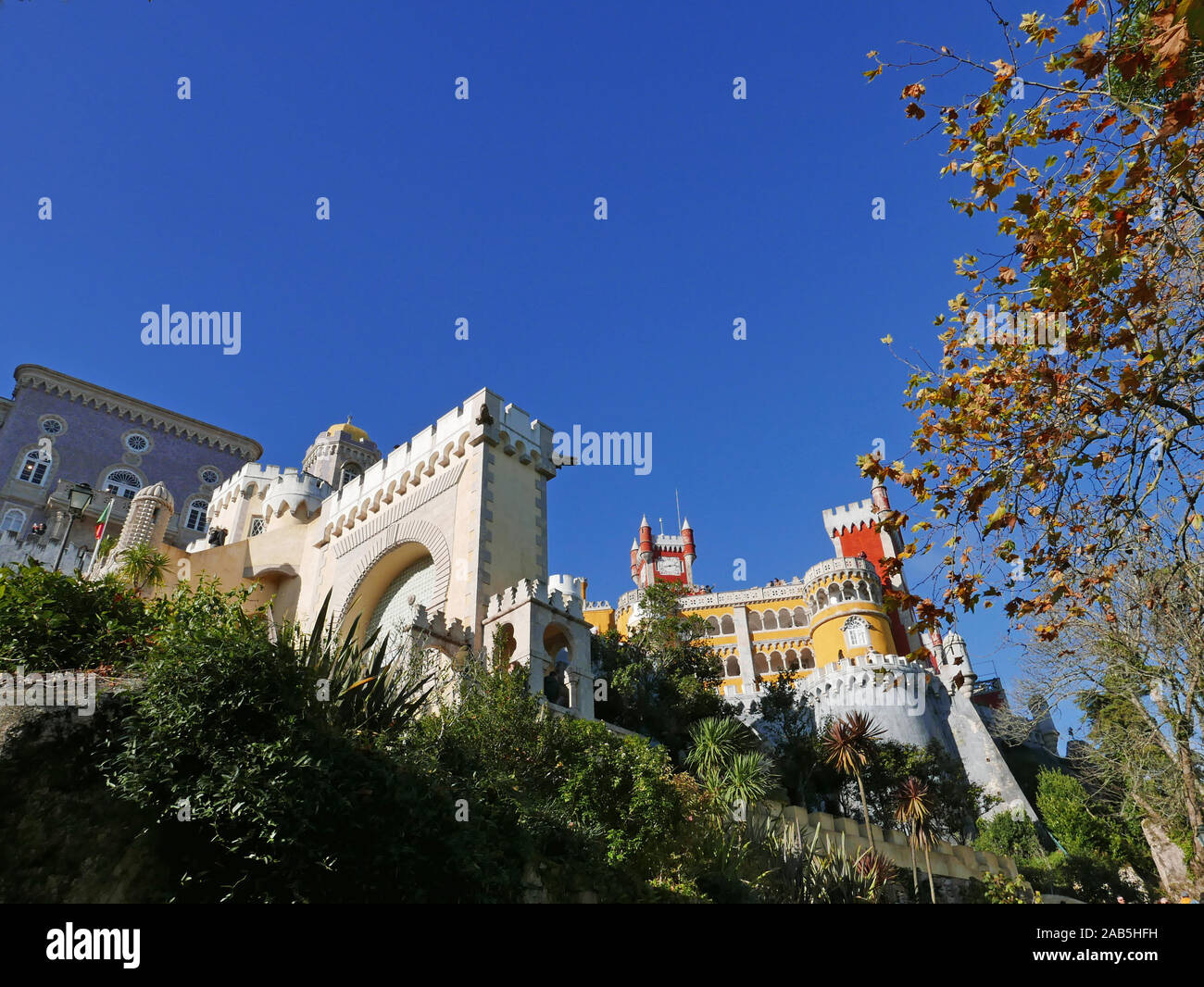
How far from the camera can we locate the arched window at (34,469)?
39.7 metres

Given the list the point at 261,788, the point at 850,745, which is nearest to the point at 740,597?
the point at 850,745

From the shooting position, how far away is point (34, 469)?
40031 millimetres

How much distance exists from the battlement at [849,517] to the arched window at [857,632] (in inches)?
488

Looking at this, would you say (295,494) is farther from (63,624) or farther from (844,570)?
(844,570)

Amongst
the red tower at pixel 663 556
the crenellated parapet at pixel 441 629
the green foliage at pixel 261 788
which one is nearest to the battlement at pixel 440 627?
the crenellated parapet at pixel 441 629

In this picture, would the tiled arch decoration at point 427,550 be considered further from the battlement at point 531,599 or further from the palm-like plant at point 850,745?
the palm-like plant at point 850,745

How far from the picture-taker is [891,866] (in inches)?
814

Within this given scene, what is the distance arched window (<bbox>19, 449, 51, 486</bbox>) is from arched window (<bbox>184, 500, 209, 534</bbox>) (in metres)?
6.63

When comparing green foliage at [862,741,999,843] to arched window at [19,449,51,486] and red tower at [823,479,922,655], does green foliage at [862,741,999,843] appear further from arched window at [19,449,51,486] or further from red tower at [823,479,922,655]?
arched window at [19,449,51,486]

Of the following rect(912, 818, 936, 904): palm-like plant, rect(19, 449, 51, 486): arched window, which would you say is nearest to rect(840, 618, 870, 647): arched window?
rect(912, 818, 936, 904): palm-like plant

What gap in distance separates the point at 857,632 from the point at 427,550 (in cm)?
2922

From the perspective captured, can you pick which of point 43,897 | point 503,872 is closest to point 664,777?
point 503,872
